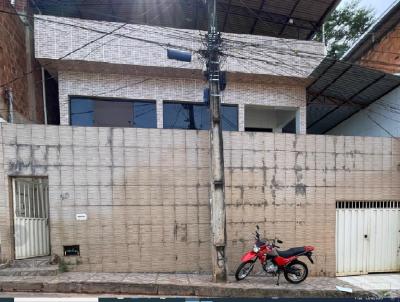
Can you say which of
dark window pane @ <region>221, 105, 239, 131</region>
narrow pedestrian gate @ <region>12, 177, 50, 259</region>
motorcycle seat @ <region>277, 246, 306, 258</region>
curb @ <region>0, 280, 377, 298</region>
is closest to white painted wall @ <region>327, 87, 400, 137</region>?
dark window pane @ <region>221, 105, 239, 131</region>

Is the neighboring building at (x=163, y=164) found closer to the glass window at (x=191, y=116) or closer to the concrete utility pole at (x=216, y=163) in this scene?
the glass window at (x=191, y=116)

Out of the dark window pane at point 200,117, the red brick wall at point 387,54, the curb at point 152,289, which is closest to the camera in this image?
the curb at point 152,289

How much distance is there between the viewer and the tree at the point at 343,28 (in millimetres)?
11938

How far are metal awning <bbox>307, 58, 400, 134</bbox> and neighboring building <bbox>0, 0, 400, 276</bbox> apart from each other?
49cm

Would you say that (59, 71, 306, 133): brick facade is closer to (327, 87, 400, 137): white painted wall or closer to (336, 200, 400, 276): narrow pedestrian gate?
(327, 87, 400, 137): white painted wall

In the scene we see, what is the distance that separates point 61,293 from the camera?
5.03 meters

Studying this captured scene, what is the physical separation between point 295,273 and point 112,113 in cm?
562

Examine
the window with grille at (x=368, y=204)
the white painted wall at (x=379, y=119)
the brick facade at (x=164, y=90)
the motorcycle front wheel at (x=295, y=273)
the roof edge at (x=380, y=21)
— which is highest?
the roof edge at (x=380, y=21)

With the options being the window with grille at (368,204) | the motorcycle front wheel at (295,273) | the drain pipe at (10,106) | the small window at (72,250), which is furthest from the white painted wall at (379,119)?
the drain pipe at (10,106)

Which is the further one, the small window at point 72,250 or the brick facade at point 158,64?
the brick facade at point 158,64

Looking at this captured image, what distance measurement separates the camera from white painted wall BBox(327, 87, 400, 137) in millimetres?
8156

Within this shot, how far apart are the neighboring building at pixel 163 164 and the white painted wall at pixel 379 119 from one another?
1.63 m

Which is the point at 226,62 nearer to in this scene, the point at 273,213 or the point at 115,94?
the point at 115,94

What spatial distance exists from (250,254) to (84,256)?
3281 millimetres
